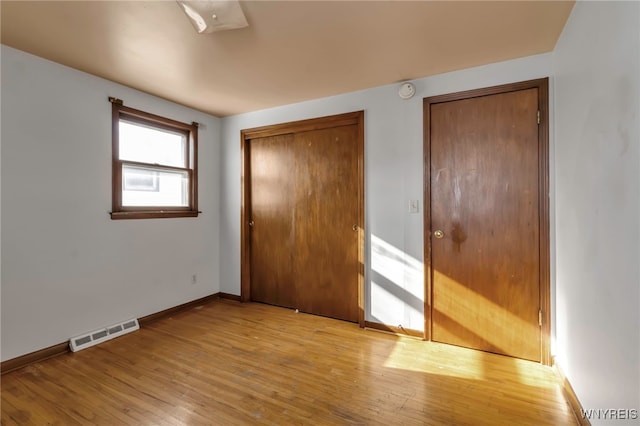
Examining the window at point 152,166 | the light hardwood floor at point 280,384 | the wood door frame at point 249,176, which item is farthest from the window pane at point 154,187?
the light hardwood floor at point 280,384

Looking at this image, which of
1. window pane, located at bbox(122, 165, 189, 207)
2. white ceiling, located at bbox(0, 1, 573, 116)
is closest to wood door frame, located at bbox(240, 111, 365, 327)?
white ceiling, located at bbox(0, 1, 573, 116)

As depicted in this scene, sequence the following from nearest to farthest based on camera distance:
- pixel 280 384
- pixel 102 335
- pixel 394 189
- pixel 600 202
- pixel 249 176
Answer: pixel 600 202 < pixel 280 384 < pixel 102 335 < pixel 394 189 < pixel 249 176

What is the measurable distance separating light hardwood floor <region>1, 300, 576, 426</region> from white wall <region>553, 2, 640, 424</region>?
49 cm

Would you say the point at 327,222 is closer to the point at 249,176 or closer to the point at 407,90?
the point at 249,176

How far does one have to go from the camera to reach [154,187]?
3230 mm

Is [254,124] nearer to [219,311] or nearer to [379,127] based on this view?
[379,127]

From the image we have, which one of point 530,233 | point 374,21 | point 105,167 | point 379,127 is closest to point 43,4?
point 105,167

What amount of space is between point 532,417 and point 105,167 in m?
3.76

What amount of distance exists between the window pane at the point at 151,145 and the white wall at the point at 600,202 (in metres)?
3.62

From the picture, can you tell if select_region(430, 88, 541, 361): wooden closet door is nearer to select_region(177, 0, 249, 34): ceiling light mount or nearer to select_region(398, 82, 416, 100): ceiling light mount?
select_region(398, 82, 416, 100): ceiling light mount

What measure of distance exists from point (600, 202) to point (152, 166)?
11.9 feet

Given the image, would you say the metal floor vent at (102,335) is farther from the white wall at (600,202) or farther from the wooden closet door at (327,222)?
the white wall at (600,202)

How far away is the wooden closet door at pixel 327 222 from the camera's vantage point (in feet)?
10.3

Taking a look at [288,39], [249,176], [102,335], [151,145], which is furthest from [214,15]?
[102,335]
